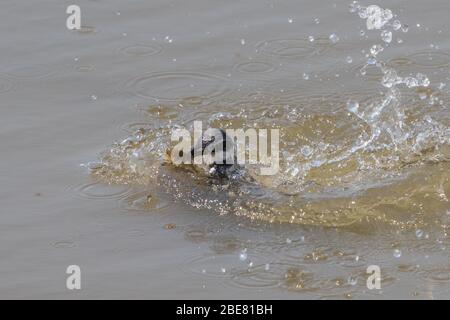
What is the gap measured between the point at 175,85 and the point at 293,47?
2.79 feet

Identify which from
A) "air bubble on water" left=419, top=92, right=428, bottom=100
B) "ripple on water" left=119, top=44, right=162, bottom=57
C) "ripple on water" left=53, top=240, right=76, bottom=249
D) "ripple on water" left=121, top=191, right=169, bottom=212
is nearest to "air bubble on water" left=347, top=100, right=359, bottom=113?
"air bubble on water" left=419, top=92, right=428, bottom=100

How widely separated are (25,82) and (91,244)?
1.81 meters

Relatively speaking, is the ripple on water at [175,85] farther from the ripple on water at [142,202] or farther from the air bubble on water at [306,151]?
the ripple on water at [142,202]

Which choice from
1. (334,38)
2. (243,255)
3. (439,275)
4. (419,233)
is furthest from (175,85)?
(439,275)

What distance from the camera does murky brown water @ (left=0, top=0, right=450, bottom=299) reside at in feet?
14.4

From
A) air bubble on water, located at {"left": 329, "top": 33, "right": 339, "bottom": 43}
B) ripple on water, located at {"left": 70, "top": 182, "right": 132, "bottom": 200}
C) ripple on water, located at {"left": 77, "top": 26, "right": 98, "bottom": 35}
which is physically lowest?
ripple on water, located at {"left": 70, "top": 182, "right": 132, "bottom": 200}

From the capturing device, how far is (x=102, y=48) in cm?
648

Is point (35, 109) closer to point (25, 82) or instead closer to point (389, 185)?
point (25, 82)

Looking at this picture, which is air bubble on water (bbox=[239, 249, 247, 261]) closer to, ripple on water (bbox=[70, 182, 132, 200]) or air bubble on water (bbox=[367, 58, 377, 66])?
ripple on water (bbox=[70, 182, 132, 200])

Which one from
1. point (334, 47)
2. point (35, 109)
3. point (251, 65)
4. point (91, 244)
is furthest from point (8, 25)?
point (91, 244)

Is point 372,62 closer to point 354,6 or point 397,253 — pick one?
point 354,6

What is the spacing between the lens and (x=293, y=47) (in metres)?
6.46

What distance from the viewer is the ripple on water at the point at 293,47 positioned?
6.40 metres

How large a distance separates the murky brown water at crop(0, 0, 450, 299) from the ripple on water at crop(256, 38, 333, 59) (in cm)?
2
